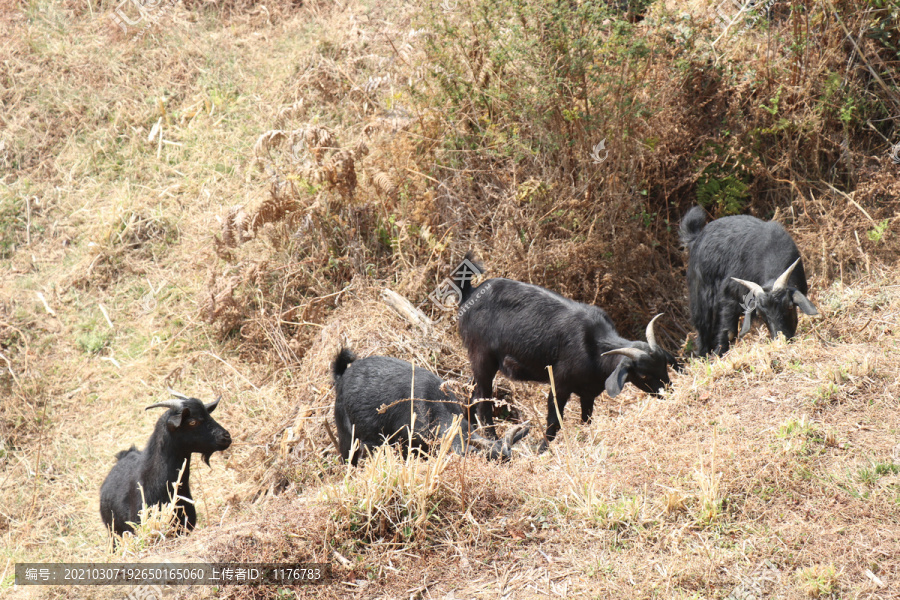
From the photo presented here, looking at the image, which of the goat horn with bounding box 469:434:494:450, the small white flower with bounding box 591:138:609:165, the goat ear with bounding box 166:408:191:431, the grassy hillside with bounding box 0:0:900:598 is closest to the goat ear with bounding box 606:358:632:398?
the grassy hillside with bounding box 0:0:900:598

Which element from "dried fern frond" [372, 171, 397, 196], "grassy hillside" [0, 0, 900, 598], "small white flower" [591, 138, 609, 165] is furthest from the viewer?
"dried fern frond" [372, 171, 397, 196]

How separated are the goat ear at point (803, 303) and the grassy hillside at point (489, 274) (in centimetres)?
32

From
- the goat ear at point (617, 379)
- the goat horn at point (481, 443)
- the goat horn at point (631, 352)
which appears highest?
the goat horn at point (631, 352)

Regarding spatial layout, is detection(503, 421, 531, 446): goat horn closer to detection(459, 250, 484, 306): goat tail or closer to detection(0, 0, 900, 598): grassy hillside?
detection(0, 0, 900, 598): grassy hillside

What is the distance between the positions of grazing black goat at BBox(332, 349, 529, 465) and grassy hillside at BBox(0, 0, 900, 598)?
0.44m

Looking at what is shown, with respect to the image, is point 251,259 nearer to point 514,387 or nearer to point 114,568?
point 514,387

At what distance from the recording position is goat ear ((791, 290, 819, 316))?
253 inches

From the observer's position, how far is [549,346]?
696 centimetres

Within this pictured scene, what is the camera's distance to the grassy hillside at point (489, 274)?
4.42 metres

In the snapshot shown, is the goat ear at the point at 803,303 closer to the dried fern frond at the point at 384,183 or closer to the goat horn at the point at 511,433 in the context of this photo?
the goat horn at the point at 511,433

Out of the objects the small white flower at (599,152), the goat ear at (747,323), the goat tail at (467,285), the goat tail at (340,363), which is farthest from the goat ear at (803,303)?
the goat tail at (340,363)

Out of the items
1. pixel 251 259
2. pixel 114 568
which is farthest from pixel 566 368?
pixel 251 259

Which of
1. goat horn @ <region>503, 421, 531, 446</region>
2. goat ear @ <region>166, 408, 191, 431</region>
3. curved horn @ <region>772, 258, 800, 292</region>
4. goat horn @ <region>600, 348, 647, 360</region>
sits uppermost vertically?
curved horn @ <region>772, 258, 800, 292</region>

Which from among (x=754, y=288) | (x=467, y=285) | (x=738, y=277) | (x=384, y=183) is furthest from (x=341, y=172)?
(x=754, y=288)
